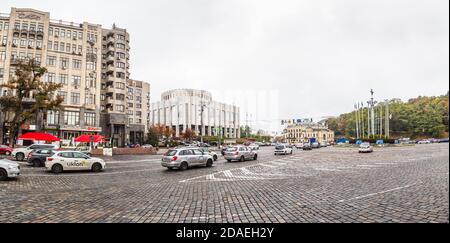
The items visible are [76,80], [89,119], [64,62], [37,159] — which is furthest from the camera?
[89,119]

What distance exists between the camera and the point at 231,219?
19.1 ft

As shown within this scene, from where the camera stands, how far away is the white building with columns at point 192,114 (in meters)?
123

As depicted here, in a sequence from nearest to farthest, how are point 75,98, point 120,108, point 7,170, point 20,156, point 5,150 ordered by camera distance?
point 7,170 < point 20,156 < point 5,150 < point 75,98 < point 120,108

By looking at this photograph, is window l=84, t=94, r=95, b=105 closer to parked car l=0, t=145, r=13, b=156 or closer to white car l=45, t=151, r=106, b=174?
parked car l=0, t=145, r=13, b=156

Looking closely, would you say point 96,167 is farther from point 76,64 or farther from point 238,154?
point 76,64

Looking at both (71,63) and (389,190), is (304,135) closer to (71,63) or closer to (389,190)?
(71,63)

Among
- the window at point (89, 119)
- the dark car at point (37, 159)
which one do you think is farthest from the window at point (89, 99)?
the dark car at point (37, 159)

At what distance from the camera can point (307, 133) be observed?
5669 inches

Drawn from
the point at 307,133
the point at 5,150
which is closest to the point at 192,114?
the point at 307,133

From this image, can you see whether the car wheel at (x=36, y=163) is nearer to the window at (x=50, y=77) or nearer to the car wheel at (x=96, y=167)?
the car wheel at (x=96, y=167)

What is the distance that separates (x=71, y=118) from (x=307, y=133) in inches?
4860

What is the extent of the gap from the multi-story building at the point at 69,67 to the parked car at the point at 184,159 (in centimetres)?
3917

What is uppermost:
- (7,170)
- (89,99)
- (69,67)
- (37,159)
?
(69,67)
